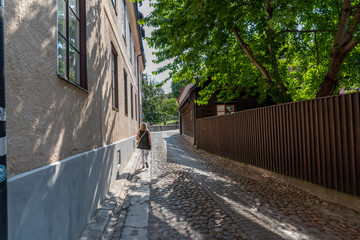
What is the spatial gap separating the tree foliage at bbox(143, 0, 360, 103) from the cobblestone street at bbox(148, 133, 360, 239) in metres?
3.08

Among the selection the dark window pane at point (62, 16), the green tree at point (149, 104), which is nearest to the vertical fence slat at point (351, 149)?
the dark window pane at point (62, 16)

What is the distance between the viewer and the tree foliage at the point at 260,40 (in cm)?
554

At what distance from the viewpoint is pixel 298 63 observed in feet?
37.6

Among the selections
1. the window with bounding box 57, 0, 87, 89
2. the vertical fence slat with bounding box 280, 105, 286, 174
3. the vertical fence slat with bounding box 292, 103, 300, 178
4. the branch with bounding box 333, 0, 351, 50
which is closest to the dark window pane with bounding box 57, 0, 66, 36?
the window with bounding box 57, 0, 87, 89

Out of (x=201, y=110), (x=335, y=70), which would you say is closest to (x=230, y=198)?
(x=335, y=70)

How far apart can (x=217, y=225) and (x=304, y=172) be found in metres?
2.64

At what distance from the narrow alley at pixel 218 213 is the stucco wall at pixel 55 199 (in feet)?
1.11

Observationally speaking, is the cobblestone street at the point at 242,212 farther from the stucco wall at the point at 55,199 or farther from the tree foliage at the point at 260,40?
the tree foliage at the point at 260,40

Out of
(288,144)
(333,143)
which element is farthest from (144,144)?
(333,143)

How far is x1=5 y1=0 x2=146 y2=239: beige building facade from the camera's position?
168 centimetres

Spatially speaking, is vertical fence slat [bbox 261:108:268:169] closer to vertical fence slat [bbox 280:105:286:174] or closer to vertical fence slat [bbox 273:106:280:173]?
vertical fence slat [bbox 273:106:280:173]

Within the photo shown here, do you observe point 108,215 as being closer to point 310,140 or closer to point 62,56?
point 62,56

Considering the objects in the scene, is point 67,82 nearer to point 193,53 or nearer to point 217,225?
point 217,225

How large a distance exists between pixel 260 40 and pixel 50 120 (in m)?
7.45
